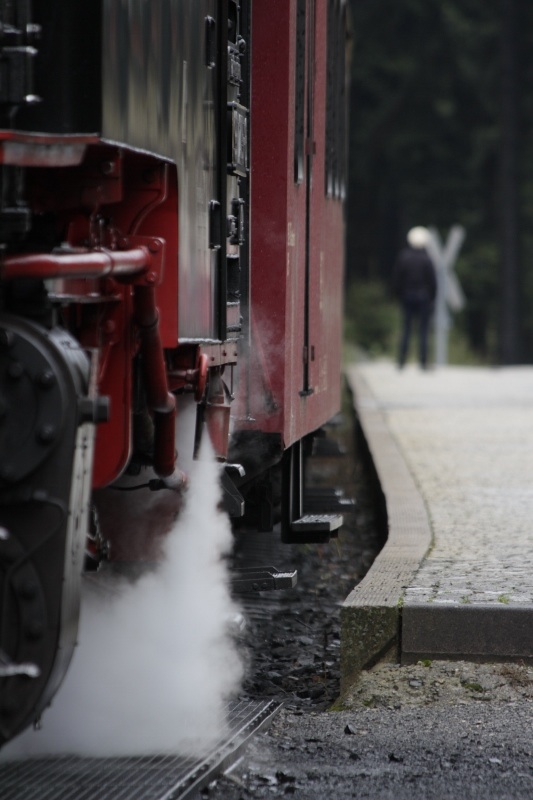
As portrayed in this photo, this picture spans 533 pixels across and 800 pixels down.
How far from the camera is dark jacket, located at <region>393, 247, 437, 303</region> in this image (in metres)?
23.2

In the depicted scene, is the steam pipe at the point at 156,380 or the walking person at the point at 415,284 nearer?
the steam pipe at the point at 156,380

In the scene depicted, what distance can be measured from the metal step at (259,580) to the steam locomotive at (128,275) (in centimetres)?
33

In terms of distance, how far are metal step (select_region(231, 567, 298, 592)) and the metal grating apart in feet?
3.42

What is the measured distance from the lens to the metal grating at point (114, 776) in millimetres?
4215

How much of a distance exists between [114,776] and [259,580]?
1521mm

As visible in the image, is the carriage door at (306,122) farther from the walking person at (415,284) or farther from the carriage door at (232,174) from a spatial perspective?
the walking person at (415,284)

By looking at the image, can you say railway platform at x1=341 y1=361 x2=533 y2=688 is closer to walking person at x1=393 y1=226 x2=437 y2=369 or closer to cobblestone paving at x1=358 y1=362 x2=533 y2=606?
Answer: cobblestone paving at x1=358 y1=362 x2=533 y2=606

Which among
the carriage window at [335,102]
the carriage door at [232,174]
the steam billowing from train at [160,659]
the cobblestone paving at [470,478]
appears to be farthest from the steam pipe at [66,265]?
the carriage window at [335,102]

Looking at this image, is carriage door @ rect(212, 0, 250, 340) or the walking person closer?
carriage door @ rect(212, 0, 250, 340)

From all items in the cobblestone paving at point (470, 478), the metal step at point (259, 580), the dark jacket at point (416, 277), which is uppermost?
the dark jacket at point (416, 277)

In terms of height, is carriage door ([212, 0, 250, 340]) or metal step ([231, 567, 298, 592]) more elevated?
carriage door ([212, 0, 250, 340])

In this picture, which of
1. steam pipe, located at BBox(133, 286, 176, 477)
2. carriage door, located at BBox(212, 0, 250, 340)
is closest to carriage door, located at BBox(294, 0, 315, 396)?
carriage door, located at BBox(212, 0, 250, 340)

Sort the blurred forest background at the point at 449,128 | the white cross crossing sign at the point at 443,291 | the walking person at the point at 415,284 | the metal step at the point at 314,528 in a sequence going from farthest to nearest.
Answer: the blurred forest background at the point at 449,128, the white cross crossing sign at the point at 443,291, the walking person at the point at 415,284, the metal step at the point at 314,528

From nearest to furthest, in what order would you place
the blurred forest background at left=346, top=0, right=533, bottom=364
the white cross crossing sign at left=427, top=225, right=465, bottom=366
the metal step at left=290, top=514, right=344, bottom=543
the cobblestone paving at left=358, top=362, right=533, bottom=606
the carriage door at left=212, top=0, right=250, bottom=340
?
the carriage door at left=212, top=0, right=250, bottom=340 → the cobblestone paving at left=358, top=362, right=533, bottom=606 → the metal step at left=290, top=514, right=344, bottom=543 → the white cross crossing sign at left=427, top=225, right=465, bottom=366 → the blurred forest background at left=346, top=0, right=533, bottom=364
